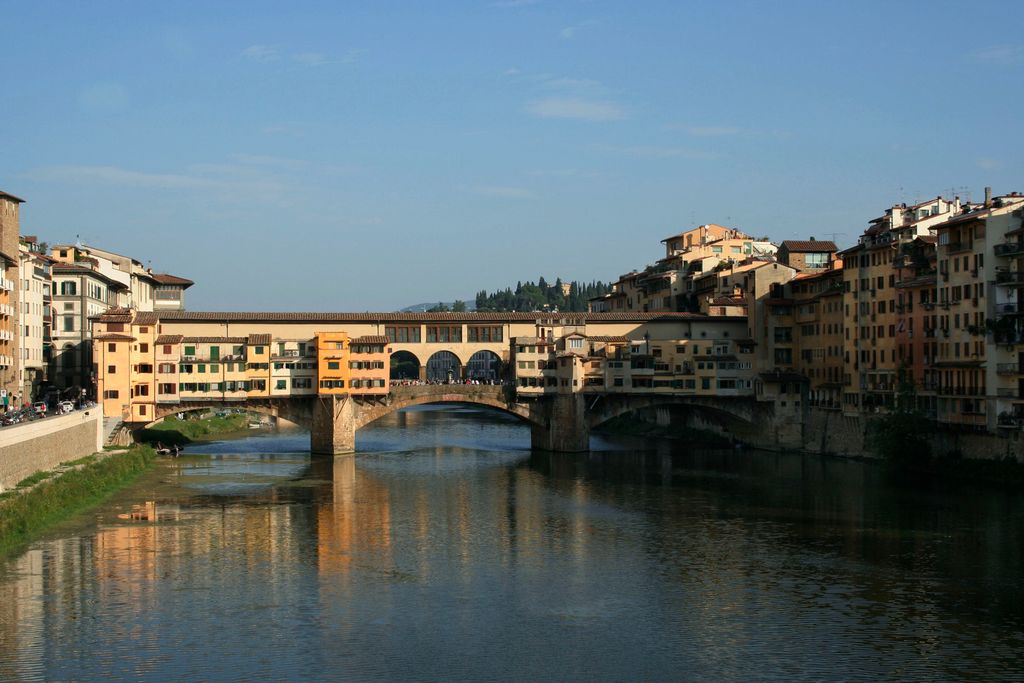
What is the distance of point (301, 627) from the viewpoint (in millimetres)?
30953

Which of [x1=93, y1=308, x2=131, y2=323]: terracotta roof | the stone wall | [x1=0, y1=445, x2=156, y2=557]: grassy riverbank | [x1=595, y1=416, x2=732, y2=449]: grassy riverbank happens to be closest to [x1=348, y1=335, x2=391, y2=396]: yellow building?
[x1=93, y1=308, x2=131, y2=323]: terracotta roof

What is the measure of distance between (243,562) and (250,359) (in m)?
31.8

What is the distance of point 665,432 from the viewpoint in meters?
87.9

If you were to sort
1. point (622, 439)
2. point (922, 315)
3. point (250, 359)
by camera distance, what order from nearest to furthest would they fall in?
point (922, 315)
point (250, 359)
point (622, 439)

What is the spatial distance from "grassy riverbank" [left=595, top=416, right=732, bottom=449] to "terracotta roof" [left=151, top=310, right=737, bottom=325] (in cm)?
814

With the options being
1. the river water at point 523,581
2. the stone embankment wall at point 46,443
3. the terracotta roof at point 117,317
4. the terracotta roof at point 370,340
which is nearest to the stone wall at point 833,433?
the river water at point 523,581

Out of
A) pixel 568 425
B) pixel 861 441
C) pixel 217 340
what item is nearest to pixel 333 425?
pixel 217 340

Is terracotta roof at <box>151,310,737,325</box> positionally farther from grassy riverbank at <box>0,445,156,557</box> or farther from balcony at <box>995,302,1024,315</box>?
balcony at <box>995,302,1024,315</box>

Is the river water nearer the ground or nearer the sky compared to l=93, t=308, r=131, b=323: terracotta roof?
nearer the ground

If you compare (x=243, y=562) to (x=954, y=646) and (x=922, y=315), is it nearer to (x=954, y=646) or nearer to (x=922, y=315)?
(x=954, y=646)

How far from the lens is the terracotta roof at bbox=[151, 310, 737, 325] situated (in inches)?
2842

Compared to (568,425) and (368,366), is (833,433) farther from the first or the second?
(368,366)

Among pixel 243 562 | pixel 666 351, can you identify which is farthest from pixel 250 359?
pixel 243 562

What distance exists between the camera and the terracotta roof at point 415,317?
7219cm
